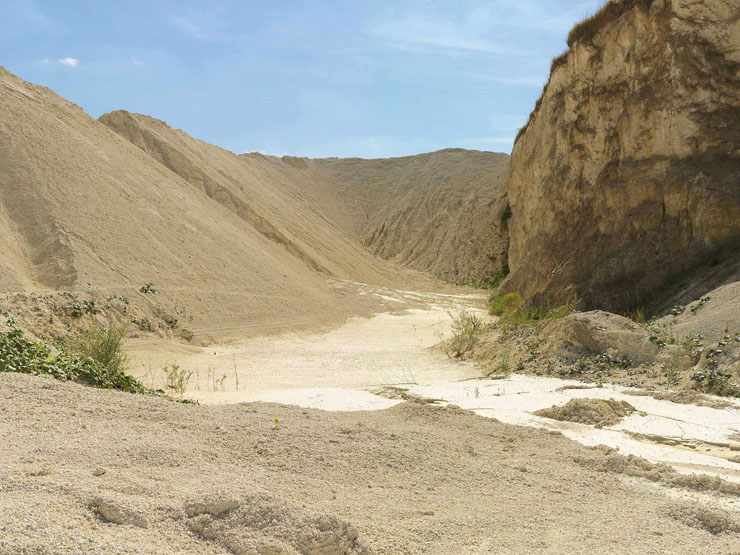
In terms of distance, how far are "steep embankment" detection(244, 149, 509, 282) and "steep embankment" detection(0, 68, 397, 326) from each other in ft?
33.1

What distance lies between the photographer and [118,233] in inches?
527

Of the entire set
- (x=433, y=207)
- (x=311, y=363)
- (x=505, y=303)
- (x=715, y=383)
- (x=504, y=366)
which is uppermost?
(x=433, y=207)

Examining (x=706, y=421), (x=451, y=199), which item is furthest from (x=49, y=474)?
(x=451, y=199)

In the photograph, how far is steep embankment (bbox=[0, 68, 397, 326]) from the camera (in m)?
12.0

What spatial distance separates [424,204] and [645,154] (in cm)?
2524

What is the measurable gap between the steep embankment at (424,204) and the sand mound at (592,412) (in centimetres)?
2168

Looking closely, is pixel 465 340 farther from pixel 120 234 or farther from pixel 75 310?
pixel 120 234

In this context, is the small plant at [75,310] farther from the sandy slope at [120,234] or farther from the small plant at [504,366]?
the small plant at [504,366]

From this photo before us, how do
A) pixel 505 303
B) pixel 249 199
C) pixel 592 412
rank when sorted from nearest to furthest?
pixel 592 412, pixel 505 303, pixel 249 199

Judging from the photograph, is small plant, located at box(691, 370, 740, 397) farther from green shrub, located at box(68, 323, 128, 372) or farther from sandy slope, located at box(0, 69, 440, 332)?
sandy slope, located at box(0, 69, 440, 332)

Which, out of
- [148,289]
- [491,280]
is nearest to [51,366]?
[148,289]

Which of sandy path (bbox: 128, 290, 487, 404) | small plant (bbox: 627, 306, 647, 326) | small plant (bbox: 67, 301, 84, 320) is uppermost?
small plant (bbox: 627, 306, 647, 326)

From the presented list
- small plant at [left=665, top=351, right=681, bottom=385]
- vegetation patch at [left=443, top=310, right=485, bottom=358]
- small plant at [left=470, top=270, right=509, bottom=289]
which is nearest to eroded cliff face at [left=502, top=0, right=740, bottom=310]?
vegetation patch at [left=443, top=310, right=485, bottom=358]

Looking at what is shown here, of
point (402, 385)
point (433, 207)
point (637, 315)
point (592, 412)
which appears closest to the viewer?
point (592, 412)
